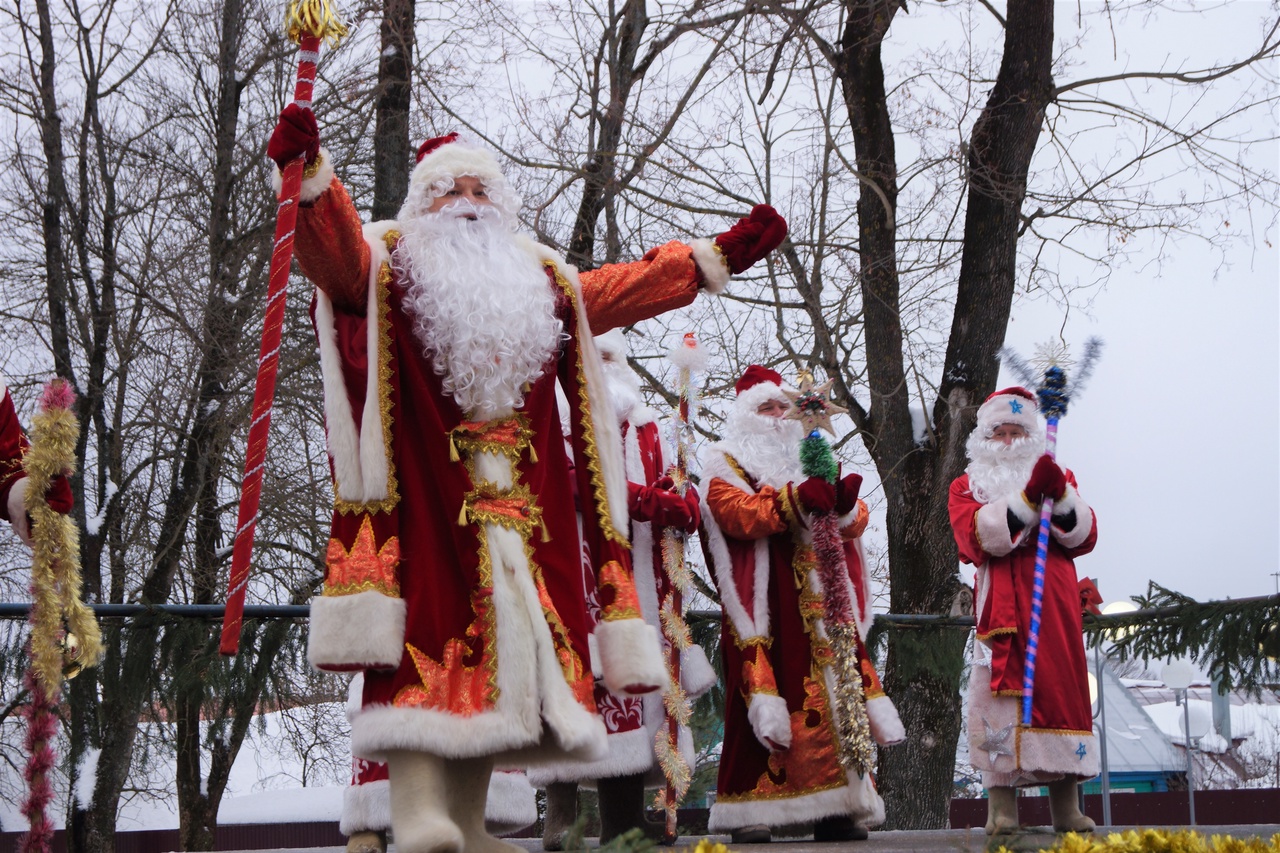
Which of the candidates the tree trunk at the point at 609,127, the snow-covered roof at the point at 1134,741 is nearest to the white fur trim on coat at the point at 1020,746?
the tree trunk at the point at 609,127

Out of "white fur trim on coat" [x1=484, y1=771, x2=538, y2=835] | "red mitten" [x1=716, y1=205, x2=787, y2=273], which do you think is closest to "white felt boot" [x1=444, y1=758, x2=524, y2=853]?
"white fur trim on coat" [x1=484, y1=771, x2=538, y2=835]

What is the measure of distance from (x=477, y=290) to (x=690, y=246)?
85 cm

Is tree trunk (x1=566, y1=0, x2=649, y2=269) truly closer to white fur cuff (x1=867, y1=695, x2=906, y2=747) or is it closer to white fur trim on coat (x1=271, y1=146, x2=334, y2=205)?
white fur cuff (x1=867, y1=695, x2=906, y2=747)

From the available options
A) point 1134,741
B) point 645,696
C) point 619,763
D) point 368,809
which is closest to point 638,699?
point 645,696

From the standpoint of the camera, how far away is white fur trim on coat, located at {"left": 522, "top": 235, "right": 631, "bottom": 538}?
4.66 m

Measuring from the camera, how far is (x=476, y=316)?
447cm

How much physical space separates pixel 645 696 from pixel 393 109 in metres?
6.72

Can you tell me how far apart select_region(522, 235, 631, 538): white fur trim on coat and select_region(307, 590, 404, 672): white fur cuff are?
33.4 inches

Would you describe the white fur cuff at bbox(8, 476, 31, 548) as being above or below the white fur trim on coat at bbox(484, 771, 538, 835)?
above

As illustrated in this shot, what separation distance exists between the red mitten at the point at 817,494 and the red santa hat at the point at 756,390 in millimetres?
920

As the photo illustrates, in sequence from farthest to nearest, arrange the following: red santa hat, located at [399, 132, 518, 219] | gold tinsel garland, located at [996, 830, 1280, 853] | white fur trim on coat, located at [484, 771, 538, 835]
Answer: white fur trim on coat, located at [484, 771, 538, 835] → red santa hat, located at [399, 132, 518, 219] → gold tinsel garland, located at [996, 830, 1280, 853]

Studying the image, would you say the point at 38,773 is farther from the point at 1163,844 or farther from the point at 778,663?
the point at 778,663

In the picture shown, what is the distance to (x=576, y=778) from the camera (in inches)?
239

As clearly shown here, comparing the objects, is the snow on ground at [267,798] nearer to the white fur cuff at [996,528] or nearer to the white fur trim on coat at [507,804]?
the white fur trim on coat at [507,804]
